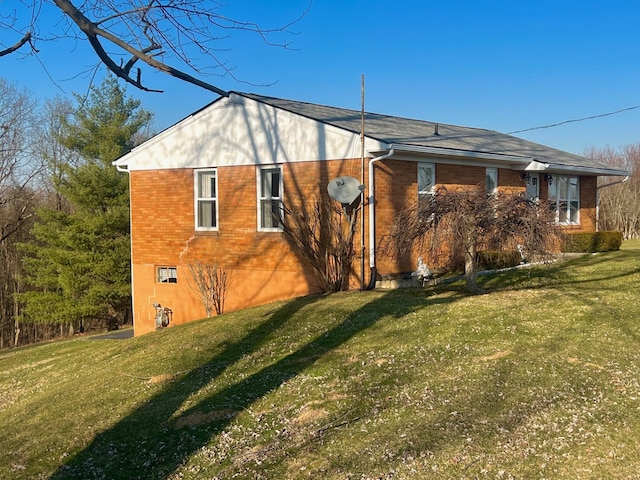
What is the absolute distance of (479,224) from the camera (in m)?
10.4

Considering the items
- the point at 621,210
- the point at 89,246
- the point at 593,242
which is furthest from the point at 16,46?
the point at 621,210

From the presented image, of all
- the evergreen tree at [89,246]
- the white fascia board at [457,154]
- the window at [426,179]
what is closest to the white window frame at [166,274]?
the window at [426,179]

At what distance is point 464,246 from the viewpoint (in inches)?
419

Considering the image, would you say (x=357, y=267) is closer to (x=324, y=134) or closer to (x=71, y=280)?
(x=324, y=134)

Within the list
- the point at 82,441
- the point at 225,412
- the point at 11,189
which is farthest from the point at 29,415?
Result: the point at 11,189

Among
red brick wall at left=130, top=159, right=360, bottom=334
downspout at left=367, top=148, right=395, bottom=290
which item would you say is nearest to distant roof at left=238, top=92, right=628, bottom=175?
downspout at left=367, top=148, right=395, bottom=290

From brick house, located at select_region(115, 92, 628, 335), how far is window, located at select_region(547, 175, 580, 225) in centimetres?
110

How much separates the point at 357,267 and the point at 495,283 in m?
2.94

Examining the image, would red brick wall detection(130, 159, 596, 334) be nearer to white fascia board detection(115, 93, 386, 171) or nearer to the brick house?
the brick house

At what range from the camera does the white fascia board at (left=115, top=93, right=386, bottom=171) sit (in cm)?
1384

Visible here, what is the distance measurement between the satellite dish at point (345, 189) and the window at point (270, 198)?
6.78 ft

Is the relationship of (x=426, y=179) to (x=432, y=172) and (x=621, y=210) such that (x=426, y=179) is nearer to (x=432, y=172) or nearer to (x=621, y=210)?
(x=432, y=172)

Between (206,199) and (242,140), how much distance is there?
1917 millimetres

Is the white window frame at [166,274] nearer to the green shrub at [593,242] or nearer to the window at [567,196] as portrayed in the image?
the green shrub at [593,242]
